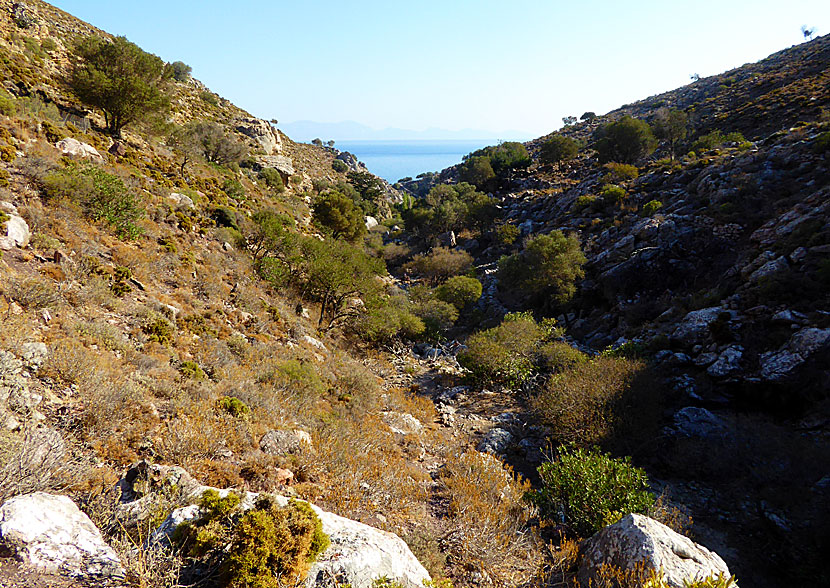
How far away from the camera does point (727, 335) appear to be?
13.0 meters

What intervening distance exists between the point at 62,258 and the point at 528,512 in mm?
12031

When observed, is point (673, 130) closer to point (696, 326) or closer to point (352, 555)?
point (696, 326)

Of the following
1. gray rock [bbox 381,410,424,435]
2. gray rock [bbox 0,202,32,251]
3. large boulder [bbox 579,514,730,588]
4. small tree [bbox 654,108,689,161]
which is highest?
small tree [bbox 654,108,689,161]

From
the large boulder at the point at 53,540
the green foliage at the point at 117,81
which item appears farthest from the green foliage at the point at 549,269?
the green foliage at the point at 117,81

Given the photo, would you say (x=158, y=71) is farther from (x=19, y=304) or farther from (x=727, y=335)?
(x=727, y=335)

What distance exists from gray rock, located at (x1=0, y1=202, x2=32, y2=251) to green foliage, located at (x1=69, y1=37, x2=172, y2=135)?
16715 millimetres

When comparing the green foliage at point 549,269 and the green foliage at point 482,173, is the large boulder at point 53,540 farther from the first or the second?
the green foliage at point 482,173

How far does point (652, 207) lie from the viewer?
2536 centimetres

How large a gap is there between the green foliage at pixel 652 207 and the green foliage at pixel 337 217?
24245 mm

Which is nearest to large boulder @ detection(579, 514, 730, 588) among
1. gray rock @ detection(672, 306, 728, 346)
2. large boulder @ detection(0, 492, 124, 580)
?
large boulder @ detection(0, 492, 124, 580)

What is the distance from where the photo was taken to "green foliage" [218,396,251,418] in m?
6.79

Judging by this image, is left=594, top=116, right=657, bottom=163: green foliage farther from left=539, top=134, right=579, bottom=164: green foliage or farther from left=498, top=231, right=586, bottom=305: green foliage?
left=498, top=231, right=586, bottom=305: green foliage

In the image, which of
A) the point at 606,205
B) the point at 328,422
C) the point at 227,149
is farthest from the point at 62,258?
the point at 606,205

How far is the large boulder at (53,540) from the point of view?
2.79 metres
